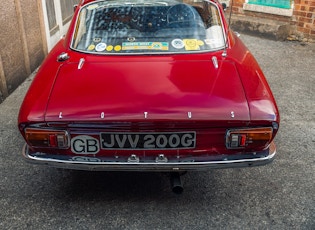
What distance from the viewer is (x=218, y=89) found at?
2523mm

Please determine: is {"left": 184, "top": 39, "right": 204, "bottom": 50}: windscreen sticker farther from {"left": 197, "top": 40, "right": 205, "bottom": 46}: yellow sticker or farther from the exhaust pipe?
the exhaust pipe

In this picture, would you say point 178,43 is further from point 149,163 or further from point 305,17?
point 305,17

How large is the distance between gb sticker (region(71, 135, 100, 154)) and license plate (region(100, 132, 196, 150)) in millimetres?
47

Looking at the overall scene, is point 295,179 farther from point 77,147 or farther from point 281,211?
point 77,147

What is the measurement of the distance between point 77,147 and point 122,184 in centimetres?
79

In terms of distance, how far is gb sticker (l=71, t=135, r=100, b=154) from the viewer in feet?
7.77

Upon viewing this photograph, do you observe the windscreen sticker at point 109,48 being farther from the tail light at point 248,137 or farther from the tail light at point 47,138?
the tail light at point 248,137

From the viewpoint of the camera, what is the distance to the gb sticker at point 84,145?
237cm

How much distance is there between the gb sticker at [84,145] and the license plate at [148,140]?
0.15 feet

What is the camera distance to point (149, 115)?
2283 millimetres

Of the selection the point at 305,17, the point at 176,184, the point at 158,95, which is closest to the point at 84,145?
the point at 158,95

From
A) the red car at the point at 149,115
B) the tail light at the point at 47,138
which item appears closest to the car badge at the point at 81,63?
the red car at the point at 149,115

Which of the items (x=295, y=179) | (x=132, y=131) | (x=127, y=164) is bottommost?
(x=295, y=179)

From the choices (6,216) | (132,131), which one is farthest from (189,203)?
(6,216)
